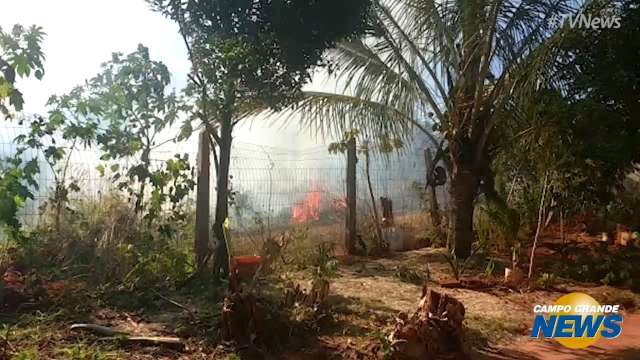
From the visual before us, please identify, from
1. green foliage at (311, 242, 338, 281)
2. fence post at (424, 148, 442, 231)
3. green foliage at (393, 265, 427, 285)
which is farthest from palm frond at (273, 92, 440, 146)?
green foliage at (393, 265, 427, 285)

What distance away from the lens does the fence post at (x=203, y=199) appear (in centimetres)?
557

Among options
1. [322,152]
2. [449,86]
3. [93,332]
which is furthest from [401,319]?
[322,152]

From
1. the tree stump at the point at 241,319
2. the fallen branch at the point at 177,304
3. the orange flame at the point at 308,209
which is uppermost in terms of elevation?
the orange flame at the point at 308,209

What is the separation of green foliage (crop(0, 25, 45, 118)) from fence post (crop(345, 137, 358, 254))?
469 centimetres

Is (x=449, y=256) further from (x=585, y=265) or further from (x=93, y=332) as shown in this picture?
(x=93, y=332)

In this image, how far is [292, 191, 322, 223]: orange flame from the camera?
738 centimetres

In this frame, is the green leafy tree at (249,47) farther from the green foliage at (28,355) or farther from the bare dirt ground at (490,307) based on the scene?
the green foliage at (28,355)

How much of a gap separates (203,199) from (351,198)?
2.80 meters

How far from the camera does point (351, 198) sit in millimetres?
7844

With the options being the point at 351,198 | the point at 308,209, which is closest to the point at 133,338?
the point at 308,209

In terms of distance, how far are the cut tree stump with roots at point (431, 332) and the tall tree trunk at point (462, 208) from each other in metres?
3.83

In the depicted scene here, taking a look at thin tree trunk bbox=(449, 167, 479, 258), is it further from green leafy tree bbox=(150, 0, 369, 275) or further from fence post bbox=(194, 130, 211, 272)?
fence post bbox=(194, 130, 211, 272)
